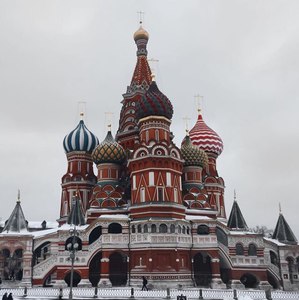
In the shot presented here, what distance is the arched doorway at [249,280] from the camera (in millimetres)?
35938

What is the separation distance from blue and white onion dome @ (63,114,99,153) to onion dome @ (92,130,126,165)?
638 cm

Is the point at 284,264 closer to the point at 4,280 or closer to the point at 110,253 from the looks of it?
the point at 110,253

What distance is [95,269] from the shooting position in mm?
35562

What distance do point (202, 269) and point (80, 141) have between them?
69.6 ft

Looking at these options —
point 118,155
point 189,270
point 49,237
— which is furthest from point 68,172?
point 189,270

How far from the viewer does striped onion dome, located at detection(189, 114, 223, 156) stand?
164 feet

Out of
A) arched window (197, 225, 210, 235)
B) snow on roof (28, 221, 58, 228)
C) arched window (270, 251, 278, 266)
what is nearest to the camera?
arched window (197, 225, 210, 235)

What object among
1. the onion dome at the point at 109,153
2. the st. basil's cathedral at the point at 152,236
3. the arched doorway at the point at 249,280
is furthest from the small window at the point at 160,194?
the arched doorway at the point at 249,280

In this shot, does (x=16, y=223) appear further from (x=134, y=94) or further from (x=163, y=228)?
(x=134, y=94)

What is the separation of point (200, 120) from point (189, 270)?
2523 cm

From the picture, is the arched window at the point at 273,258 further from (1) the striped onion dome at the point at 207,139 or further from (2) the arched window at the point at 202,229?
(1) the striped onion dome at the point at 207,139

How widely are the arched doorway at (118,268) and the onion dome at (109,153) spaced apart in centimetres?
1017

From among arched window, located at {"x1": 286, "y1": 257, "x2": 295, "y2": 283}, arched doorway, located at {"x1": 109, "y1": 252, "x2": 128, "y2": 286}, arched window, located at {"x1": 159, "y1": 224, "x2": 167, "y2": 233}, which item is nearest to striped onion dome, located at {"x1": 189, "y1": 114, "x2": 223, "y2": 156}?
arched window, located at {"x1": 286, "y1": 257, "x2": 295, "y2": 283}

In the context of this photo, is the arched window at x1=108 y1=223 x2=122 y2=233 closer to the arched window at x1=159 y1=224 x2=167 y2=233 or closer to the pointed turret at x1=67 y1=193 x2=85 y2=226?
the pointed turret at x1=67 y1=193 x2=85 y2=226
